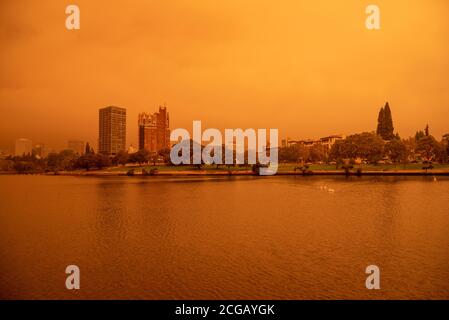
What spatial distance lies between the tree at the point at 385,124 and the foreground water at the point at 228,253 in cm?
12083

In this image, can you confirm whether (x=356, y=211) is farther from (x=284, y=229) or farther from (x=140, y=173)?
(x=140, y=173)

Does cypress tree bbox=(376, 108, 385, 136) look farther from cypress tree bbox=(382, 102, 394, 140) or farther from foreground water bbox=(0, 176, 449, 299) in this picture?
foreground water bbox=(0, 176, 449, 299)

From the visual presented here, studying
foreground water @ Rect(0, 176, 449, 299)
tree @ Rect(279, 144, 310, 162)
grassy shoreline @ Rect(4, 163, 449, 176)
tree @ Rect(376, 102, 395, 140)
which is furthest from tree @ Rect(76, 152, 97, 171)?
tree @ Rect(376, 102, 395, 140)

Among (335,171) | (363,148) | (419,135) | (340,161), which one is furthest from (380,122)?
(335,171)

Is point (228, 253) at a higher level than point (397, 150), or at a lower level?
lower

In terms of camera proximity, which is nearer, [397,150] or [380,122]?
[397,150]

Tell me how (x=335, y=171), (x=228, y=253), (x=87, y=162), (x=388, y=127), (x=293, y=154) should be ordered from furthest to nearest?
1. (x=388, y=127)
2. (x=293, y=154)
3. (x=87, y=162)
4. (x=335, y=171)
5. (x=228, y=253)

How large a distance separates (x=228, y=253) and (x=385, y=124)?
14199cm

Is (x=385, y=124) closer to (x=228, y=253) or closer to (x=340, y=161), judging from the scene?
(x=340, y=161)

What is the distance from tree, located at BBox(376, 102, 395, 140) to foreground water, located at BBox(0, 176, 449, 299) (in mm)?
120830

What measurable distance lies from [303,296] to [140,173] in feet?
346

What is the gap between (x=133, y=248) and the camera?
1700 centimetres

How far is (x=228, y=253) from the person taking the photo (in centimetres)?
1587
